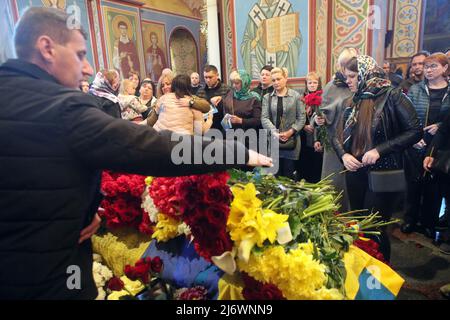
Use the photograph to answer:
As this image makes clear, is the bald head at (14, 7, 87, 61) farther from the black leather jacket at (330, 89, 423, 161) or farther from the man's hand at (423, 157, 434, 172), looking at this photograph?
the man's hand at (423, 157, 434, 172)

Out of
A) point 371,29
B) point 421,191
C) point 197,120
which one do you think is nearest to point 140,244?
point 197,120

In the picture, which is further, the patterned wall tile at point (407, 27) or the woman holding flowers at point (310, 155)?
the patterned wall tile at point (407, 27)

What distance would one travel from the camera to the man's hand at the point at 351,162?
7.63ft

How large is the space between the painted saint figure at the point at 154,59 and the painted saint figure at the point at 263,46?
5252 millimetres

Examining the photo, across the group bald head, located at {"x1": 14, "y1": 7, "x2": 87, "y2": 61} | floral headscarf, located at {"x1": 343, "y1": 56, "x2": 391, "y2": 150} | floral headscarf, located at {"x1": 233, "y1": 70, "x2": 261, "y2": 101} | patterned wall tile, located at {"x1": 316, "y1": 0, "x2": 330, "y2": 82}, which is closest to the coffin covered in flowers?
bald head, located at {"x1": 14, "y1": 7, "x2": 87, "y2": 61}

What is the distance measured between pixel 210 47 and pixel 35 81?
5.78 m

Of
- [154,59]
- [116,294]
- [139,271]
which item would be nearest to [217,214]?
[139,271]

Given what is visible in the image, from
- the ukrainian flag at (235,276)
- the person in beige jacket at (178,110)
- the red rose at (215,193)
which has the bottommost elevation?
the ukrainian flag at (235,276)

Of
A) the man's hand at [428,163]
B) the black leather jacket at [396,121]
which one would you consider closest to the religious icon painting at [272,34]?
the man's hand at [428,163]

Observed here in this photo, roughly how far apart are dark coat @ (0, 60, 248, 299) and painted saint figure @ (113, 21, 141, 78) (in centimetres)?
863

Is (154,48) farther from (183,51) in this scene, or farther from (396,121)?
(396,121)

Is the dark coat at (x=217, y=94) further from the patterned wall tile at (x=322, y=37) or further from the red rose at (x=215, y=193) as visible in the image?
the red rose at (x=215, y=193)

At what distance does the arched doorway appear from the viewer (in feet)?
39.7

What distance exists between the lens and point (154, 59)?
10.7 meters
